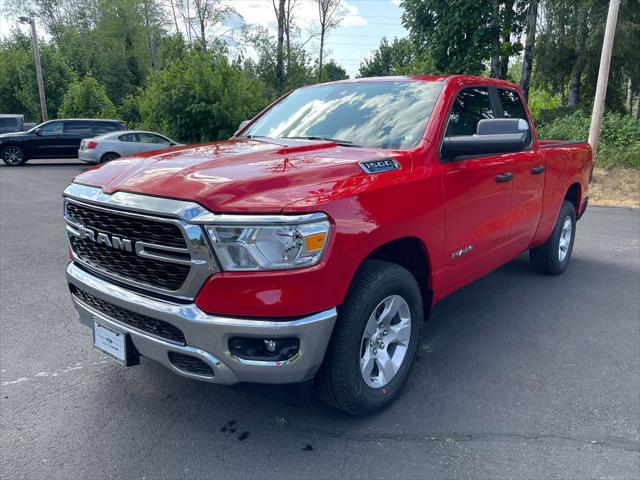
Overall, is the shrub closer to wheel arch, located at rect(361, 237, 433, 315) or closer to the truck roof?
the truck roof

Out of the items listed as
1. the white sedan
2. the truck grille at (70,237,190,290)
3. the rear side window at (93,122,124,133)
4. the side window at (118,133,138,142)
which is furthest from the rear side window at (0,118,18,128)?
the truck grille at (70,237,190,290)

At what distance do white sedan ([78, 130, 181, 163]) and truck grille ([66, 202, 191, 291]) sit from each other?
1435cm

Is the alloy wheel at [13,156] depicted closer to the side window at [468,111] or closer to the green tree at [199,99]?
the green tree at [199,99]

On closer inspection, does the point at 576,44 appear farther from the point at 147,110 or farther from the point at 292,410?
the point at 292,410

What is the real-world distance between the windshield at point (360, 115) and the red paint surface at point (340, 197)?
0.13 metres

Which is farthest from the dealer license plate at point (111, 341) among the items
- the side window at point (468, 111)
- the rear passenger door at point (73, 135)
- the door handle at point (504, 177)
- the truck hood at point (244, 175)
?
the rear passenger door at point (73, 135)

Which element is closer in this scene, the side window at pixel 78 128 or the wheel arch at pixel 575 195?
the wheel arch at pixel 575 195

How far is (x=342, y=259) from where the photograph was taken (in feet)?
7.88

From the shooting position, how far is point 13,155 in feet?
61.0

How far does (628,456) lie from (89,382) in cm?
307

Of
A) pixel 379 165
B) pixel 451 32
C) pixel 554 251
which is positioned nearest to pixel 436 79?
pixel 379 165

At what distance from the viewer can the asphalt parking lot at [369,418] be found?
250cm

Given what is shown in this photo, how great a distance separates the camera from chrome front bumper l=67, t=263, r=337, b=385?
2240mm

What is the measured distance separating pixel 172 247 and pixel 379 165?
1.19m
